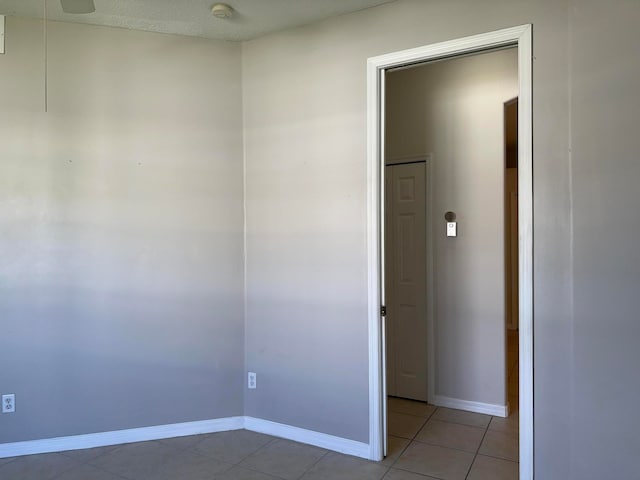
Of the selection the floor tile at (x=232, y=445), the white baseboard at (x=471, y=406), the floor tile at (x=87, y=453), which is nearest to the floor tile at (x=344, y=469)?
the floor tile at (x=232, y=445)

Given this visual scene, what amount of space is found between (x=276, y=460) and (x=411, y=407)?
1.30m

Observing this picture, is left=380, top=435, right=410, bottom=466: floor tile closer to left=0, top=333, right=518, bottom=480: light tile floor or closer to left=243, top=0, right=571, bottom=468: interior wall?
left=0, top=333, right=518, bottom=480: light tile floor

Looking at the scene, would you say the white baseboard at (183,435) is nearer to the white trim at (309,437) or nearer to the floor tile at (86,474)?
the white trim at (309,437)

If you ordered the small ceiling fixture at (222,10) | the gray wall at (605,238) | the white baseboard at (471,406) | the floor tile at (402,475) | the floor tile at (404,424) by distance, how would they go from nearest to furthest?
the gray wall at (605,238)
the floor tile at (402,475)
the small ceiling fixture at (222,10)
the floor tile at (404,424)
the white baseboard at (471,406)

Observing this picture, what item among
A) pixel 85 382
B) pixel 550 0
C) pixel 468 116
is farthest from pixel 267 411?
pixel 550 0

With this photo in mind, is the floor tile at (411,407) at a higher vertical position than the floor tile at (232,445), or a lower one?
lower

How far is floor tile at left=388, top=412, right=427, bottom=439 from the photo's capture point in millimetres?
2791

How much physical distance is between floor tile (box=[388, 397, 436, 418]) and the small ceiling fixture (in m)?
3.02

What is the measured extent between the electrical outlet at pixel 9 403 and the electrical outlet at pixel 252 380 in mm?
1416

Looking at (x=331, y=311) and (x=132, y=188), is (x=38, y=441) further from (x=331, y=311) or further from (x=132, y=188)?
(x=331, y=311)

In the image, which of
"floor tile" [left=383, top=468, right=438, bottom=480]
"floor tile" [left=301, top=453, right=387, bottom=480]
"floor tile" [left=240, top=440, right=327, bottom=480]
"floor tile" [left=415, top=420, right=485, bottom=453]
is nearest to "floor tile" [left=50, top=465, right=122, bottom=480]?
"floor tile" [left=240, top=440, right=327, bottom=480]

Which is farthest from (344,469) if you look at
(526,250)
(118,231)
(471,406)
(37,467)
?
(118,231)

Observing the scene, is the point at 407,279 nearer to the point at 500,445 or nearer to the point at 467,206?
the point at 467,206

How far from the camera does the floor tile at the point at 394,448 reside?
2.40m
